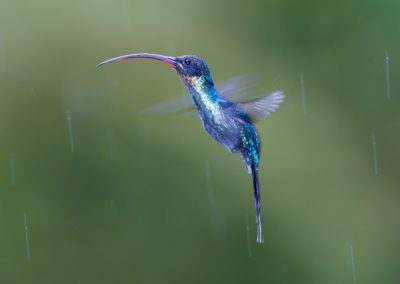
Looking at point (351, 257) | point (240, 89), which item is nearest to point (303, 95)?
point (351, 257)

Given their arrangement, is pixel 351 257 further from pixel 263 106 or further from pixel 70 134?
pixel 263 106

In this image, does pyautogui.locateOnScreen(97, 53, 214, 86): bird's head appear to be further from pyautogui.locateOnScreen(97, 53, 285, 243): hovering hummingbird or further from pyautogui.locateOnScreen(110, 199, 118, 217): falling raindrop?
pyautogui.locateOnScreen(110, 199, 118, 217): falling raindrop

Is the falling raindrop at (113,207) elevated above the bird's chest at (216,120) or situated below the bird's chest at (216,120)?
below

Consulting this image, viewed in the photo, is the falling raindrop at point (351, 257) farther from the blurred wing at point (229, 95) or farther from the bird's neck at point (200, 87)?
the bird's neck at point (200, 87)

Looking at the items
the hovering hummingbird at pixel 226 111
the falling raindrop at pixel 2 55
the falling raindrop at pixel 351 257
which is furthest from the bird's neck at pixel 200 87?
the falling raindrop at pixel 351 257

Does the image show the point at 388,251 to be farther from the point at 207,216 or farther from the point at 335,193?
the point at 207,216

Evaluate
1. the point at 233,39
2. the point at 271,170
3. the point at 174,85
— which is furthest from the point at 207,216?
the point at 233,39

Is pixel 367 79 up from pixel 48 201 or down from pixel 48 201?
up
